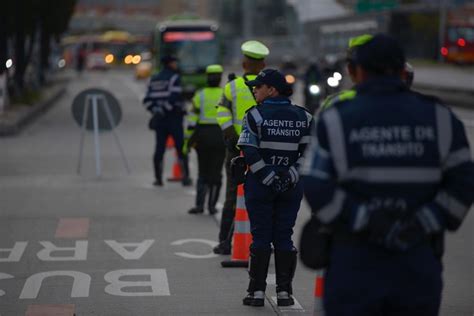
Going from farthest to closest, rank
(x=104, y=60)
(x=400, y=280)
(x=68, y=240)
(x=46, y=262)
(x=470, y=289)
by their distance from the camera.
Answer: (x=104, y=60), (x=68, y=240), (x=46, y=262), (x=470, y=289), (x=400, y=280)

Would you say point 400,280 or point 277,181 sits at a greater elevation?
point 400,280

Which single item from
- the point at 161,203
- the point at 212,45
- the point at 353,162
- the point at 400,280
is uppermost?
the point at 353,162

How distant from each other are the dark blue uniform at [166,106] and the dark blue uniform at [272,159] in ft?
25.9

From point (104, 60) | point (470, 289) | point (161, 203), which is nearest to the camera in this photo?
point (470, 289)

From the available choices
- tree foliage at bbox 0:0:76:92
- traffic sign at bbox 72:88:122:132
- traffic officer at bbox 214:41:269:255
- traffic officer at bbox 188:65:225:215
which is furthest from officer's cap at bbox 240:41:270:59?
tree foliage at bbox 0:0:76:92

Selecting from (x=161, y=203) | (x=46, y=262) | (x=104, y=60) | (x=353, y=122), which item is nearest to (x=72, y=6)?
(x=161, y=203)

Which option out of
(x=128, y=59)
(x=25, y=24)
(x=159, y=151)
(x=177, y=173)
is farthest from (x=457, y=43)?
(x=159, y=151)

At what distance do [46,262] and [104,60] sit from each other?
8712 centimetres

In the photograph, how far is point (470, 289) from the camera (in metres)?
9.48

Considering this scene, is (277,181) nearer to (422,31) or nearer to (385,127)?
(385,127)

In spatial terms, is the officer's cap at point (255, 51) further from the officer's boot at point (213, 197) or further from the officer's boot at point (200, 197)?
the officer's boot at point (213, 197)

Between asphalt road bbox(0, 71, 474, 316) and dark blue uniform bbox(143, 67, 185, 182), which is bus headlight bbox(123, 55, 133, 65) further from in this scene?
dark blue uniform bbox(143, 67, 185, 182)

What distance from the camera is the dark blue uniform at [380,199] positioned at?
185 inches

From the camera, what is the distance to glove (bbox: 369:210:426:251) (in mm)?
4672
